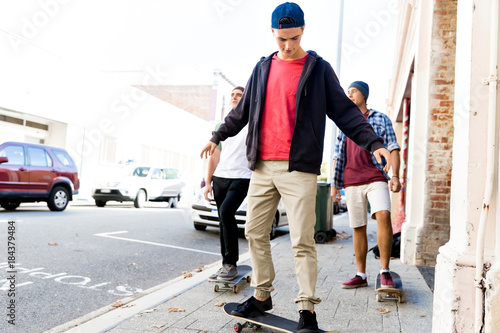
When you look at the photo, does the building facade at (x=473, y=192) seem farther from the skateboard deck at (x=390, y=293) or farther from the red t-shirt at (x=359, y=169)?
the red t-shirt at (x=359, y=169)

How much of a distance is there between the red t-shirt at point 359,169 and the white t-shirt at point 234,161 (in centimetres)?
102

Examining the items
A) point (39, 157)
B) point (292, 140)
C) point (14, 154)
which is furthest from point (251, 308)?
point (39, 157)

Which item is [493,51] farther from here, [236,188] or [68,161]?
[68,161]

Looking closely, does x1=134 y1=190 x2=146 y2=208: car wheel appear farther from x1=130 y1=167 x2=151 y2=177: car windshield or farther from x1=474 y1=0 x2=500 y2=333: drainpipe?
x1=474 y1=0 x2=500 y2=333: drainpipe

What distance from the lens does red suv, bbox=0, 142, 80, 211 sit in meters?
12.0

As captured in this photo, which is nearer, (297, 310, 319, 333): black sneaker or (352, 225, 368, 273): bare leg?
(297, 310, 319, 333): black sneaker

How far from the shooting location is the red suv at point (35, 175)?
1195 cm

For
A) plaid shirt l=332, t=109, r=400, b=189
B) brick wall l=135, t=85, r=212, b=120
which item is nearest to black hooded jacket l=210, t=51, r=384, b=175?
plaid shirt l=332, t=109, r=400, b=189

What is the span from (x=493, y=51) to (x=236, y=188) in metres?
2.65

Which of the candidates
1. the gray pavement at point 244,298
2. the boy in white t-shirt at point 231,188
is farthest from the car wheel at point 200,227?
the boy in white t-shirt at point 231,188

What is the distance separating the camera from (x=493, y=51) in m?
2.70

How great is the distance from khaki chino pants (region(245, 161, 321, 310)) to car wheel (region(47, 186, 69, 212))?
37.7 ft

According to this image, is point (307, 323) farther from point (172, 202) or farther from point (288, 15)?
point (172, 202)

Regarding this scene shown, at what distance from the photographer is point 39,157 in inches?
508
